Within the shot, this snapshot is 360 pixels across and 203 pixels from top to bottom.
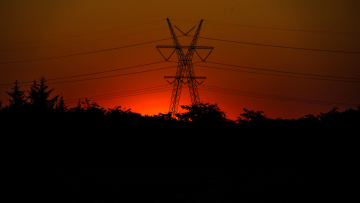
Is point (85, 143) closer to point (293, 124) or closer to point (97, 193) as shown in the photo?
point (97, 193)

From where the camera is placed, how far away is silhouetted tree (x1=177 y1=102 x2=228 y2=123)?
30.4 m

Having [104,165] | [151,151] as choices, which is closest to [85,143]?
[104,165]

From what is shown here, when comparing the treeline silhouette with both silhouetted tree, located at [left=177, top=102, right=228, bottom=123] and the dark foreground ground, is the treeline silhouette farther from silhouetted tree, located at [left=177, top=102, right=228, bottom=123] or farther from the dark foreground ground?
the dark foreground ground

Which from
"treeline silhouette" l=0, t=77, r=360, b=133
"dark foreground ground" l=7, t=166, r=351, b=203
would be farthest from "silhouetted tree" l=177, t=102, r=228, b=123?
"dark foreground ground" l=7, t=166, r=351, b=203

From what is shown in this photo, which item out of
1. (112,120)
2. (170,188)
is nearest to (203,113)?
(112,120)

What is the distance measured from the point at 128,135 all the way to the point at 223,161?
22.3 feet

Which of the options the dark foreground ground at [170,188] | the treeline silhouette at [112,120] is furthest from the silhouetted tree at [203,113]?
the dark foreground ground at [170,188]

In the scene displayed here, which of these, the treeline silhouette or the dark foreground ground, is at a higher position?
the treeline silhouette

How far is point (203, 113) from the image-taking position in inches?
1246

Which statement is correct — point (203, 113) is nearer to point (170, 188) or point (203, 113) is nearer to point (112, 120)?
point (112, 120)

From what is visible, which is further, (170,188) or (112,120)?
(112,120)

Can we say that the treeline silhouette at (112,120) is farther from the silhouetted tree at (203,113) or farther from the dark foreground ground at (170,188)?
the dark foreground ground at (170,188)

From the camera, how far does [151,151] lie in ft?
84.6

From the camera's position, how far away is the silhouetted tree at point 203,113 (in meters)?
30.4
